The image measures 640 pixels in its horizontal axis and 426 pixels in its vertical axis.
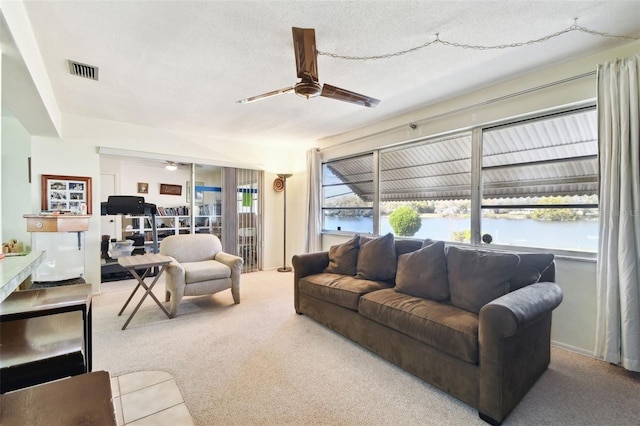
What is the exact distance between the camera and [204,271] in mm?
3482

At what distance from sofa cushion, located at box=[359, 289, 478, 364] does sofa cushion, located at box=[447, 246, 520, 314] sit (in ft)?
0.34

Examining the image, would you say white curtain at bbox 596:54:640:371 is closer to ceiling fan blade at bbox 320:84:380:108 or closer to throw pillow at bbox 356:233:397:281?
throw pillow at bbox 356:233:397:281

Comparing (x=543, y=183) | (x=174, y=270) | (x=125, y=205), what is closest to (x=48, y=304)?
(x=174, y=270)

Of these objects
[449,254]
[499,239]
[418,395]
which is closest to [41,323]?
[418,395]

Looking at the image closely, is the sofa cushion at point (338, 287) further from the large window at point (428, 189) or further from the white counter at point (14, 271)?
the white counter at point (14, 271)

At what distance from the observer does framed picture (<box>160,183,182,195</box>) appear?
20.4 ft

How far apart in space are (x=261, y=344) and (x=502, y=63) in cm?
335

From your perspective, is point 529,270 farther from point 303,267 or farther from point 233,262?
point 233,262

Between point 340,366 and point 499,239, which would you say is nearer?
point 340,366

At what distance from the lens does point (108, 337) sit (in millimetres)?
2758

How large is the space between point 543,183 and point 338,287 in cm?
229

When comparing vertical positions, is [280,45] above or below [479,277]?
above

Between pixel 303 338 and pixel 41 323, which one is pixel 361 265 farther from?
pixel 41 323

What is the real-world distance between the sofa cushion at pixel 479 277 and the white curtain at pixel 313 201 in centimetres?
309
